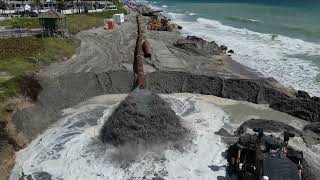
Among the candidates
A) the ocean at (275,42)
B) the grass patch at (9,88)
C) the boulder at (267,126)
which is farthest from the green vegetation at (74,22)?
the boulder at (267,126)

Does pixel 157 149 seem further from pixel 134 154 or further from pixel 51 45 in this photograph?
pixel 51 45

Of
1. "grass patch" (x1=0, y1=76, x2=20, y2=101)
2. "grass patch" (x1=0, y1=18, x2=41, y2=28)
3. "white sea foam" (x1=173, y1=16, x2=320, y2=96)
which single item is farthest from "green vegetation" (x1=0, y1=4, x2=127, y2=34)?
"grass patch" (x1=0, y1=76, x2=20, y2=101)

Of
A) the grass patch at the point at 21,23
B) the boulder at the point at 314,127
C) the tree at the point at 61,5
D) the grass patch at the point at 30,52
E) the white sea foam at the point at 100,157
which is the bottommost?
the white sea foam at the point at 100,157

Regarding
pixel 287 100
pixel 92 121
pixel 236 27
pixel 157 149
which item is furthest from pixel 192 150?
pixel 236 27

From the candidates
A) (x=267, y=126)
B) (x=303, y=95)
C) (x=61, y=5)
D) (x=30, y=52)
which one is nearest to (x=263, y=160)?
(x=267, y=126)

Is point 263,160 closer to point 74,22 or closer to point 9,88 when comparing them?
point 9,88

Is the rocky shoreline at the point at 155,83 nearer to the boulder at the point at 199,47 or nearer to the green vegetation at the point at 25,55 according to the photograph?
the boulder at the point at 199,47
